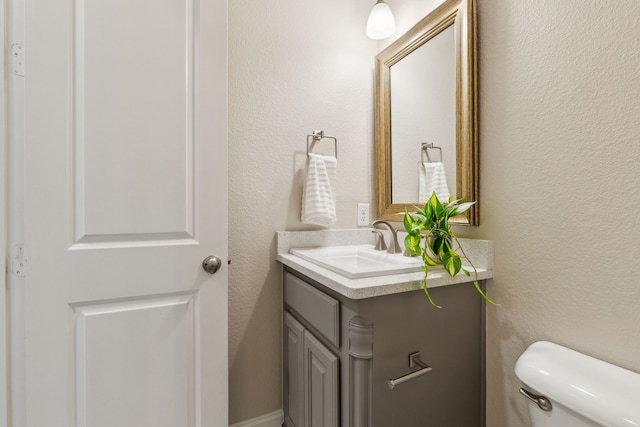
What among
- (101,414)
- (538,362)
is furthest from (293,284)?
(538,362)

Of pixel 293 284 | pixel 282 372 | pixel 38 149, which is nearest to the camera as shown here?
pixel 38 149

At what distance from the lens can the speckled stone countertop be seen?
86 centimetres

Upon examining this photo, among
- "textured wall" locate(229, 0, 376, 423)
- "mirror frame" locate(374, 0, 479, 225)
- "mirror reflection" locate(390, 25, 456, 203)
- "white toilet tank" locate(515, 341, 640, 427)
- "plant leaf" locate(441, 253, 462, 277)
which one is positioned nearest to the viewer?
"white toilet tank" locate(515, 341, 640, 427)

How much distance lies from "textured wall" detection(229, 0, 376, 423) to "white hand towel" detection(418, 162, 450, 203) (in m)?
0.40

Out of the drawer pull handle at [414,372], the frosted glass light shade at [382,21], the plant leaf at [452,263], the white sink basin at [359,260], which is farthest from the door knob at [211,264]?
the frosted glass light shade at [382,21]

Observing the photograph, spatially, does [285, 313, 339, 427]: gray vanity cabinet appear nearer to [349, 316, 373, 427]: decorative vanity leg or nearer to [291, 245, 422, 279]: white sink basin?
[349, 316, 373, 427]: decorative vanity leg

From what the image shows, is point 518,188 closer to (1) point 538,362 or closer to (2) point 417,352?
(1) point 538,362

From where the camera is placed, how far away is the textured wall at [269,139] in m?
1.38

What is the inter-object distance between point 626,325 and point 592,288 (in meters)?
0.10

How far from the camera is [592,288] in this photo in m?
0.80

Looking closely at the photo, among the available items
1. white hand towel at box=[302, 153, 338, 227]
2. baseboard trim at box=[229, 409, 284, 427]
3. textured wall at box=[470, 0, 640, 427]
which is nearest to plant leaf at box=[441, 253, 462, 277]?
textured wall at box=[470, 0, 640, 427]

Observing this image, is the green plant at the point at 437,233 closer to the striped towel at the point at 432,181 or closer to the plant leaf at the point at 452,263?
the plant leaf at the point at 452,263

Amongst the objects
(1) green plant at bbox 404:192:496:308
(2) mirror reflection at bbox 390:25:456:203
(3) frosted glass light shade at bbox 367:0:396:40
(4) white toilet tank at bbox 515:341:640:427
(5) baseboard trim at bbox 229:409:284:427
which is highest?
(3) frosted glass light shade at bbox 367:0:396:40

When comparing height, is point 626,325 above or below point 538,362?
above
